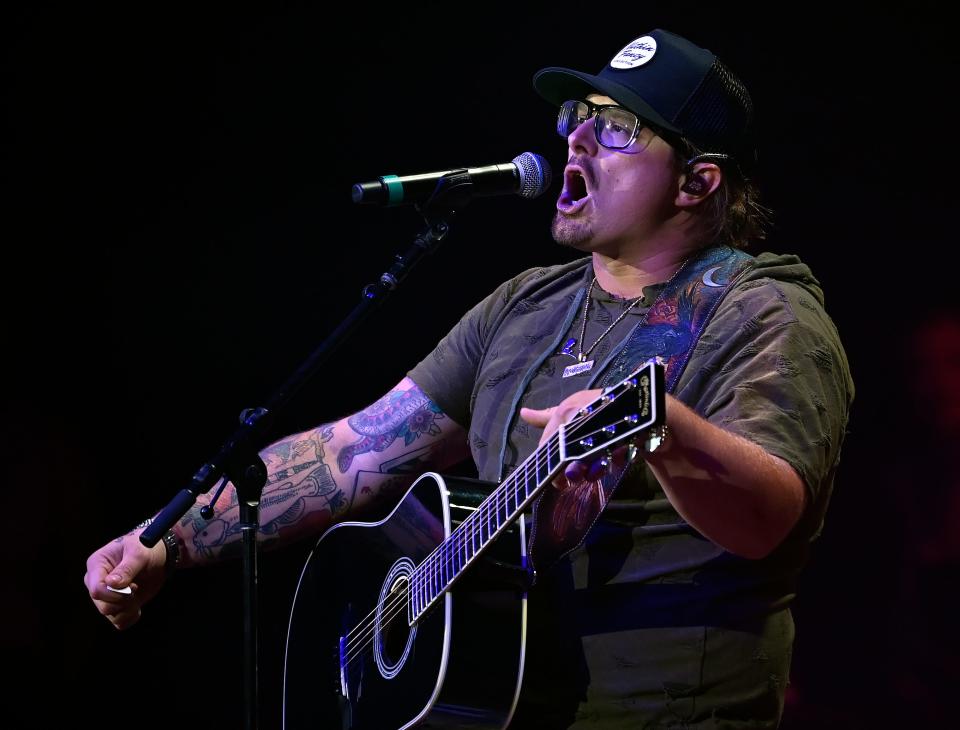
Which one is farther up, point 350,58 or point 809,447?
point 350,58

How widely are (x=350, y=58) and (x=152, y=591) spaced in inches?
84.1

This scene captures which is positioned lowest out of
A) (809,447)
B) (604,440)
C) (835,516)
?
(835,516)

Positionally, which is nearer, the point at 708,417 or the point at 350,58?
the point at 708,417

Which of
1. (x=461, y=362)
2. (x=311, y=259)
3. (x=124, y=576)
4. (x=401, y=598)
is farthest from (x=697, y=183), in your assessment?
(x=124, y=576)

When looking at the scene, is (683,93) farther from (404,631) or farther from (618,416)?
(404,631)

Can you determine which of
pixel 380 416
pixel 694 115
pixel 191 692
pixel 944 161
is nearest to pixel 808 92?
pixel 944 161

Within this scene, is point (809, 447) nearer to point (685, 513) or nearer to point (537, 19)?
point (685, 513)

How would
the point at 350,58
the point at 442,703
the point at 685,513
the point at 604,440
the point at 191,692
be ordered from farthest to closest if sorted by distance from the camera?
the point at 350,58, the point at 191,692, the point at 442,703, the point at 685,513, the point at 604,440

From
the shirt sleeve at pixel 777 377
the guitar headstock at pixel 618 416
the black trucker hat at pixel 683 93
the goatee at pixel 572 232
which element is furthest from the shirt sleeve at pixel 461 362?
the guitar headstock at pixel 618 416

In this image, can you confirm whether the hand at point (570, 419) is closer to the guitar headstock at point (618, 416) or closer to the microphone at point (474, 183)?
the guitar headstock at point (618, 416)

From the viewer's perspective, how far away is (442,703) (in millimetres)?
1948

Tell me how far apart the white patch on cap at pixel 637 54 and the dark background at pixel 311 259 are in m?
0.86

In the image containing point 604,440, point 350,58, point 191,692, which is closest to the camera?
point 604,440

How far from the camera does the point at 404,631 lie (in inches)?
85.5
